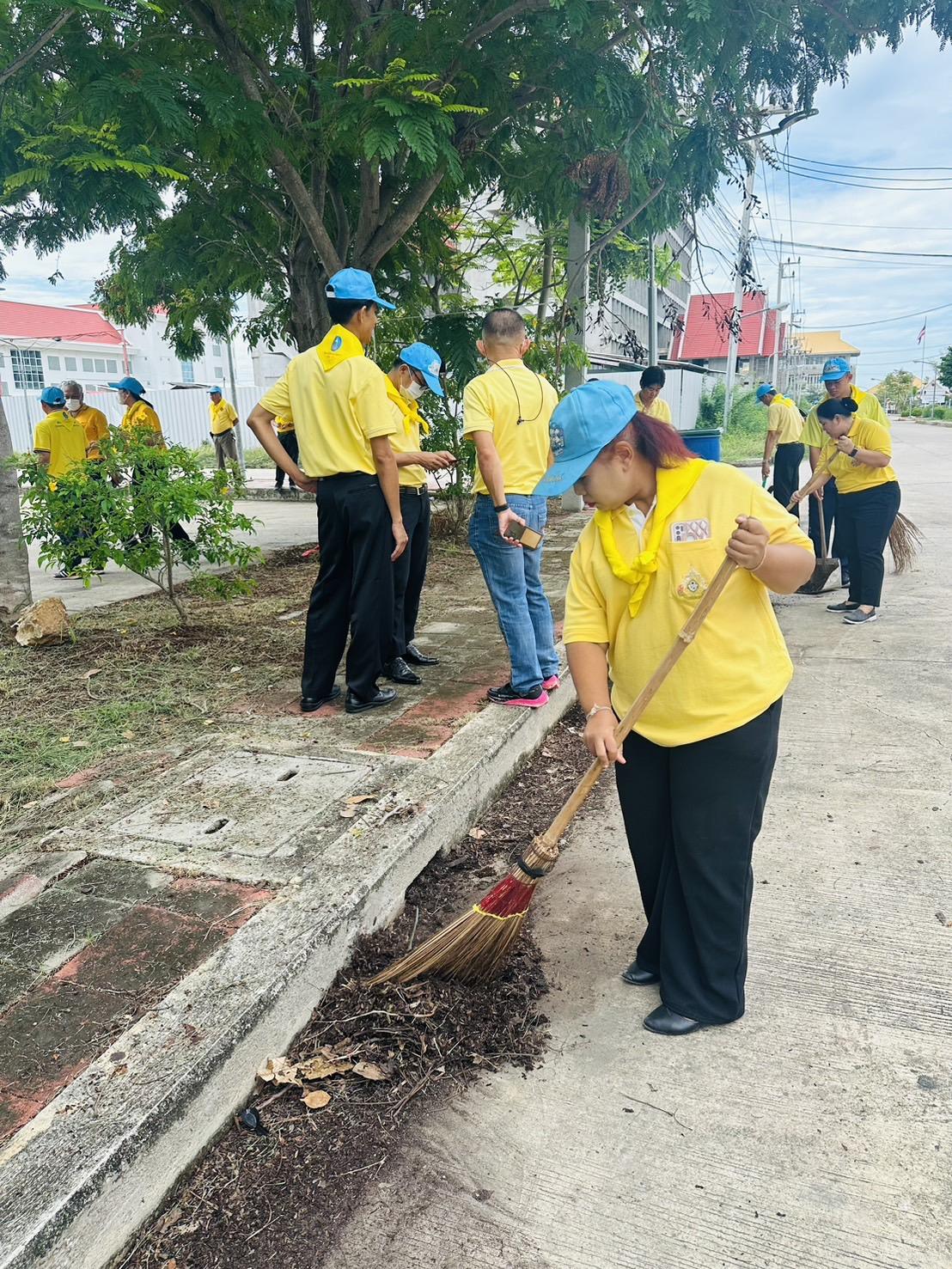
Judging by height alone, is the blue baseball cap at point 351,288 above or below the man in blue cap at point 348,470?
above

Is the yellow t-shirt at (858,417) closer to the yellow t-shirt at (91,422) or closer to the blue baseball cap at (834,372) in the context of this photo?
the blue baseball cap at (834,372)

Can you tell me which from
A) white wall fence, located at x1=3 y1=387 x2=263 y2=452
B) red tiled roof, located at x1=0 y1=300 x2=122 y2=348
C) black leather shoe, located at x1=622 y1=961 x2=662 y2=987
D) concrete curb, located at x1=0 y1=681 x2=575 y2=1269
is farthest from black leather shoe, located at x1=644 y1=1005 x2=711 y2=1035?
red tiled roof, located at x1=0 y1=300 x2=122 y2=348

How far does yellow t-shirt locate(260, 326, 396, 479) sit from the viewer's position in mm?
3984

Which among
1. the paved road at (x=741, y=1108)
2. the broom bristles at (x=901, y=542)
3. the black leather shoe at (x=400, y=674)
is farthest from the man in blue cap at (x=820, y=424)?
→ the paved road at (x=741, y=1108)

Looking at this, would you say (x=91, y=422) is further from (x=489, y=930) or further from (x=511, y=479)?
(x=489, y=930)

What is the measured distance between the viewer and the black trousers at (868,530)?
21.5ft

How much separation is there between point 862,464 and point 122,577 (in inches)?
253

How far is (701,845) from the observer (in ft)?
7.56

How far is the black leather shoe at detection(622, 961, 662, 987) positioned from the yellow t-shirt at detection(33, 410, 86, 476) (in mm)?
7387

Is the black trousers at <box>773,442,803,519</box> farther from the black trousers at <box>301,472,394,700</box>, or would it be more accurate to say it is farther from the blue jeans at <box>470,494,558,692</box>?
the black trousers at <box>301,472,394,700</box>

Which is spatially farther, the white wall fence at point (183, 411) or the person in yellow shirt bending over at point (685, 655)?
the white wall fence at point (183, 411)

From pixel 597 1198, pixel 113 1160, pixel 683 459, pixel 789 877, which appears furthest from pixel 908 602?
pixel 113 1160

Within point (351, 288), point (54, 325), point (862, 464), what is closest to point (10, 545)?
point (351, 288)

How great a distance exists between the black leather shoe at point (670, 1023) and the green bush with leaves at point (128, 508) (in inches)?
155
